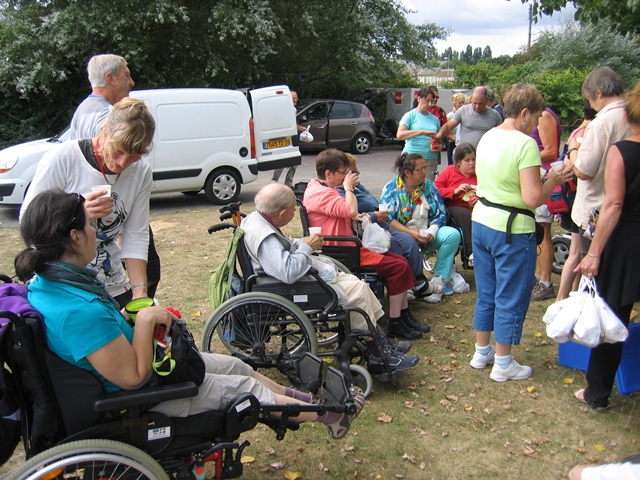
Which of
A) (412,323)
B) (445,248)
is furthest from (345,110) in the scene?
(412,323)

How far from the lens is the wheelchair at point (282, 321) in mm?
3684

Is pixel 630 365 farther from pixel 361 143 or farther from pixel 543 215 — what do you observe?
pixel 361 143

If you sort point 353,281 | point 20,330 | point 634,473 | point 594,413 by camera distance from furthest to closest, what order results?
point 353,281 < point 594,413 < point 20,330 < point 634,473

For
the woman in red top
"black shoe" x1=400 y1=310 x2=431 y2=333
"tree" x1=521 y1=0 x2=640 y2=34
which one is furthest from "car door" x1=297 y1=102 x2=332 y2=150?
"black shoe" x1=400 y1=310 x2=431 y2=333

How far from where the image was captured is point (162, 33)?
16484mm

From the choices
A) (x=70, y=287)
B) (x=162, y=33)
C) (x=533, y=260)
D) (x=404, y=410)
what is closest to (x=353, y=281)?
(x=404, y=410)

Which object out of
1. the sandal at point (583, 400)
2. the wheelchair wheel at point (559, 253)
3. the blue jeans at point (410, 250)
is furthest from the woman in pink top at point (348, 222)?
the wheelchair wheel at point (559, 253)

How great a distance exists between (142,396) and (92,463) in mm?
293

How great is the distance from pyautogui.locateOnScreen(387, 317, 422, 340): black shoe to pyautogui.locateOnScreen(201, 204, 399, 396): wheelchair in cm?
77

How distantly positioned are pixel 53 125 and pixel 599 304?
16.8m

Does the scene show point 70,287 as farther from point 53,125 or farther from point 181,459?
point 53,125

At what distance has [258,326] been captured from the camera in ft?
12.3

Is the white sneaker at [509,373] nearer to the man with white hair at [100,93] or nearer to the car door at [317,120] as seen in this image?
the man with white hair at [100,93]

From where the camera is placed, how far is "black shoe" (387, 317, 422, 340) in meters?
4.68
